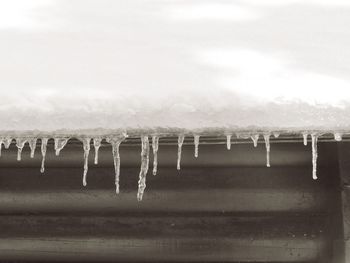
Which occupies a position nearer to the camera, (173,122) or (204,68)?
(173,122)

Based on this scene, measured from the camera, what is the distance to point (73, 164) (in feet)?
8.73

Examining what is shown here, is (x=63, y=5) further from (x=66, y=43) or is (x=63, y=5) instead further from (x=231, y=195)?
(x=231, y=195)

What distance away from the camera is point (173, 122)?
1.83m

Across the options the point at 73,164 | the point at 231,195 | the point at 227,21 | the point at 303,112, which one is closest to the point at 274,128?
the point at 303,112

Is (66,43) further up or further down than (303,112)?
further up

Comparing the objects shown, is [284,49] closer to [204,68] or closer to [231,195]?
[204,68]

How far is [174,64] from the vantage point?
6.70 ft

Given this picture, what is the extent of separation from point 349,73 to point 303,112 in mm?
307

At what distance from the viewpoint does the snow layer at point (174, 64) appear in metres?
1.84

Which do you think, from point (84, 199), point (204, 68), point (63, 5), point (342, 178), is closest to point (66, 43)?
point (63, 5)

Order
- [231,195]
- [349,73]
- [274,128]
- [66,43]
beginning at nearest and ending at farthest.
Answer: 1. [274,128]
2. [349,73]
3. [66,43]
4. [231,195]

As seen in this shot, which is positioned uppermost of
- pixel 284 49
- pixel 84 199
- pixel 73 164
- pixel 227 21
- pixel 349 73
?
pixel 227 21

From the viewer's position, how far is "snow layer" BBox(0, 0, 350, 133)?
1.84 meters

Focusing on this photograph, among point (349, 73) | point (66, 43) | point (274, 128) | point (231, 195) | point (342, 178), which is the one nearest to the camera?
point (274, 128)
